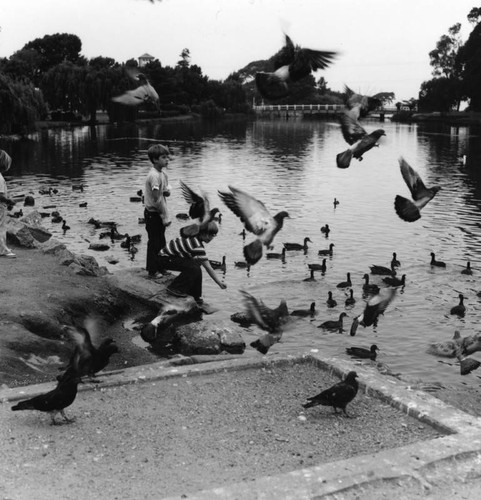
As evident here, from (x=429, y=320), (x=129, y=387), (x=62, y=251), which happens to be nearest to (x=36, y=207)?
(x=62, y=251)

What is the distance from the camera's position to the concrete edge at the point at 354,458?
6141 mm

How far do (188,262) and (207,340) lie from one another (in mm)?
1865

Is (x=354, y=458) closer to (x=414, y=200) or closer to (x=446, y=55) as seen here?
(x=414, y=200)

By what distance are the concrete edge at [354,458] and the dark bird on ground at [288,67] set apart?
351 cm

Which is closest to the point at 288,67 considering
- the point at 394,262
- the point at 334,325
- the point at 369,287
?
the point at 334,325

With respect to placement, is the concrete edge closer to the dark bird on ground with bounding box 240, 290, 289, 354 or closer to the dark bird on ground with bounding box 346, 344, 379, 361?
the dark bird on ground with bounding box 240, 290, 289, 354

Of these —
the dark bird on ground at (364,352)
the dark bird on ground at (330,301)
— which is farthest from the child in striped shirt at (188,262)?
the dark bird on ground at (330,301)

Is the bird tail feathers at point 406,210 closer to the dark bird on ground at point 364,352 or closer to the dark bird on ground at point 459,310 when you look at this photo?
the dark bird on ground at point 364,352

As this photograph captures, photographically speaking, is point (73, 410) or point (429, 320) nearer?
point (73, 410)

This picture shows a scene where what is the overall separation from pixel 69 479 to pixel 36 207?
23.0 m

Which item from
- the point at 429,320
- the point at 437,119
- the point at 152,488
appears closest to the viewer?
the point at 152,488

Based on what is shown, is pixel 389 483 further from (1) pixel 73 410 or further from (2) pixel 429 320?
(2) pixel 429 320

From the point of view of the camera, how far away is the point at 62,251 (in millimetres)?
15930

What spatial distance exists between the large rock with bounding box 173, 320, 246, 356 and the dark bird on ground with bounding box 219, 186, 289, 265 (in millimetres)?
3339
